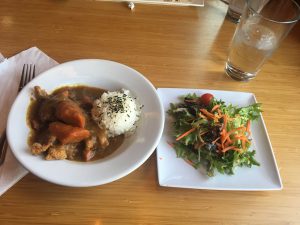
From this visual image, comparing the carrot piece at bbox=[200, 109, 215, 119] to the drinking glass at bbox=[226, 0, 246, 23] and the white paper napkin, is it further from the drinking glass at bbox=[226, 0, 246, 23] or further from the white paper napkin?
the drinking glass at bbox=[226, 0, 246, 23]

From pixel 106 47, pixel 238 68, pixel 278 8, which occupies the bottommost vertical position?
pixel 106 47

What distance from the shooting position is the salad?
1309 millimetres

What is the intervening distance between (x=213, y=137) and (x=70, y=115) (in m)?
0.64

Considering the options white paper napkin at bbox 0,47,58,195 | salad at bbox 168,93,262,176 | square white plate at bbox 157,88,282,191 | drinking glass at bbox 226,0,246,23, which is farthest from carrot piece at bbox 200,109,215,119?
drinking glass at bbox 226,0,246,23

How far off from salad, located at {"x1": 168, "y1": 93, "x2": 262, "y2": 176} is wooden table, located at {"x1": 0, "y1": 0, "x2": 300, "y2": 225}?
5.2 inches

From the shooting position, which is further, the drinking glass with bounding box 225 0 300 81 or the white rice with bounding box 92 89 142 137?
the drinking glass with bounding box 225 0 300 81

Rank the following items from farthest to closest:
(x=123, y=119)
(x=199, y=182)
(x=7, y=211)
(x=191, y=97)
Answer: (x=191, y=97)
(x=123, y=119)
(x=199, y=182)
(x=7, y=211)

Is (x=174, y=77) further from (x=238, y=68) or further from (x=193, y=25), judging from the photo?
(x=193, y=25)

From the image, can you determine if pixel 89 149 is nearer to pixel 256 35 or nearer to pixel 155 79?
pixel 155 79

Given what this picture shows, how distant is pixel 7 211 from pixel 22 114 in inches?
15.7

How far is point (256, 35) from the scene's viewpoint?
172 cm

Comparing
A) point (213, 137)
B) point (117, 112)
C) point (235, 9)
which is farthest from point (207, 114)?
point (235, 9)

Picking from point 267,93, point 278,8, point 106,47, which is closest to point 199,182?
point 267,93

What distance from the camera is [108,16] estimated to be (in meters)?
2.08
